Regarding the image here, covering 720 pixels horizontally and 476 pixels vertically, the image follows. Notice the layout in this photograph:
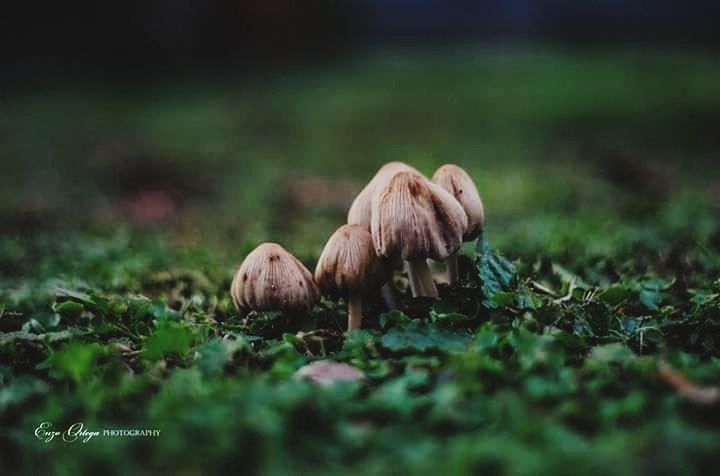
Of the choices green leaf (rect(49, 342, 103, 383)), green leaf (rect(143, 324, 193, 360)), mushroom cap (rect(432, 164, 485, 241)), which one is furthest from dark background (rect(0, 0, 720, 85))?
green leaf (rect(49, 342, 103, 383))

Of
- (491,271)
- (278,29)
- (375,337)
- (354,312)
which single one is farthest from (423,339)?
(278,29)

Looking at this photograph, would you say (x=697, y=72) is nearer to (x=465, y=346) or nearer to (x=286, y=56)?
(x=286, y=56)

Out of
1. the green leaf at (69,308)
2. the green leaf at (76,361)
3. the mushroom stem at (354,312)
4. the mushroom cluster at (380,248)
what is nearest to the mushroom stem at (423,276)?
the mushroom cluster at (380,248)

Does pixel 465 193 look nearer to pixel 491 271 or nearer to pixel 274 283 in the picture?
pixel 491 271

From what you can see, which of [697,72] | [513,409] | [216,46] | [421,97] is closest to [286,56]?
[216,46]

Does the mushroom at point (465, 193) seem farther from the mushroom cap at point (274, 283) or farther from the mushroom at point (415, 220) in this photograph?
the mushroom cap at point (274, 283)

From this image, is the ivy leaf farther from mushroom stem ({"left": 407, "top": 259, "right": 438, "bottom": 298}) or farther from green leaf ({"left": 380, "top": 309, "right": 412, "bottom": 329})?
green leaf ({"left": 380, "top": 309, "right": 412, "bottom": 329})
